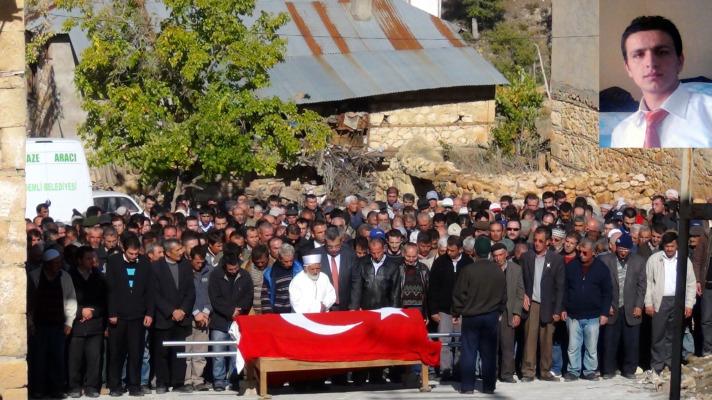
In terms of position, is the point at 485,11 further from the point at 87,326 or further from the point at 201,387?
the point at 87,326

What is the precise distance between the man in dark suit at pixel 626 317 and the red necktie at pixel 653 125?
4886mm

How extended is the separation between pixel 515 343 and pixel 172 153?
11.8 metres

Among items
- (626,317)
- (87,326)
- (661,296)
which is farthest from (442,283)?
(87,326)

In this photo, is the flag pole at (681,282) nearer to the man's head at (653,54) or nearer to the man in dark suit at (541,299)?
the man's head at (653,54)

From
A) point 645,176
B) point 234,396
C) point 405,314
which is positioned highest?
point 645,176

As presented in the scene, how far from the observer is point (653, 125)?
968 centimetres

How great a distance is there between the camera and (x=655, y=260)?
14.4m

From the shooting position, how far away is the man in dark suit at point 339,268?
1408cm

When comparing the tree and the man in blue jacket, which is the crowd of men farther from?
the tree

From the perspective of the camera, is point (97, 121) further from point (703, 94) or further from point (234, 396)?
point (703, 94)

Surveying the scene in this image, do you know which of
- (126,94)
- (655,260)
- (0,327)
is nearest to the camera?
(0,327)

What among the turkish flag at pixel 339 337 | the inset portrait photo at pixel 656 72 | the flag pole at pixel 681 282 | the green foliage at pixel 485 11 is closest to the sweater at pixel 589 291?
the turkish flag at pixel 339 337

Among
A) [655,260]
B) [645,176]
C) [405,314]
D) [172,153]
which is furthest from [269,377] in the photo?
[645,176]

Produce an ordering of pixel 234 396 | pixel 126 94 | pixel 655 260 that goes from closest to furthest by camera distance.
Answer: pixel 234 396, pixel 655 260, pixel 126 94
